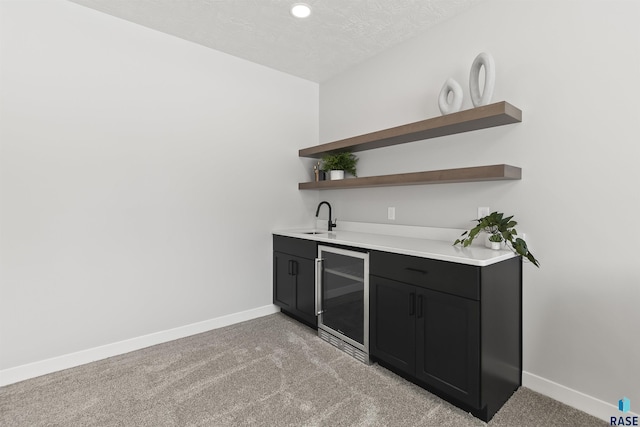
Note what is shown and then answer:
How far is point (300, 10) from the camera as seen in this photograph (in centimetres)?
225

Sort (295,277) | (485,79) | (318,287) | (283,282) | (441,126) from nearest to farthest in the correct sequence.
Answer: (485,79), (441,126), (318,287), (295,277), (283,282)

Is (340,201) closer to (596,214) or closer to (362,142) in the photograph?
(362,142)

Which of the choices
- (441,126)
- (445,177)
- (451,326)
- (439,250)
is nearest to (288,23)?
(441,126)

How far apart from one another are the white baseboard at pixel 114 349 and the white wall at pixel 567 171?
2.07 m

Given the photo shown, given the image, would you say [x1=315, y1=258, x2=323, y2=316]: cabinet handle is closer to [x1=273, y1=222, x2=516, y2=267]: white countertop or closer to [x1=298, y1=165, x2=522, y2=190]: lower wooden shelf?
[x1=273, y1=222, x2=516, y2=267]: white countertop

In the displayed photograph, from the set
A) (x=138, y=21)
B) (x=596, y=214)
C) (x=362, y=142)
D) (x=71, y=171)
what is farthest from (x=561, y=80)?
(x=71, y=171)

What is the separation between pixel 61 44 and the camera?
2.18 m

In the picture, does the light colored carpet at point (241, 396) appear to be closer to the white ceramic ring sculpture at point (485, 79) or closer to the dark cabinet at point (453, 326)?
the dark cabinet at point (453, 326)

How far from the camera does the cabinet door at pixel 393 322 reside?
198 cm

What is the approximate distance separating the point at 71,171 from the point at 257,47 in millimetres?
1748

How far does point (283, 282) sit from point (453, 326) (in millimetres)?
1764

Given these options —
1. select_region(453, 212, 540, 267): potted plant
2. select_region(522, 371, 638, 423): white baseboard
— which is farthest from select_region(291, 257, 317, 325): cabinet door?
select_region(522, 371, 638, 423): white baseboard

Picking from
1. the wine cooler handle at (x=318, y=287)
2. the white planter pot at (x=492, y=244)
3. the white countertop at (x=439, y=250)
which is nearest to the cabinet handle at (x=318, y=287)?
the wine cooler handle at (x=318, y=287)

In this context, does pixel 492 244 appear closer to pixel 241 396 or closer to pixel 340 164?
pixel 340 164
